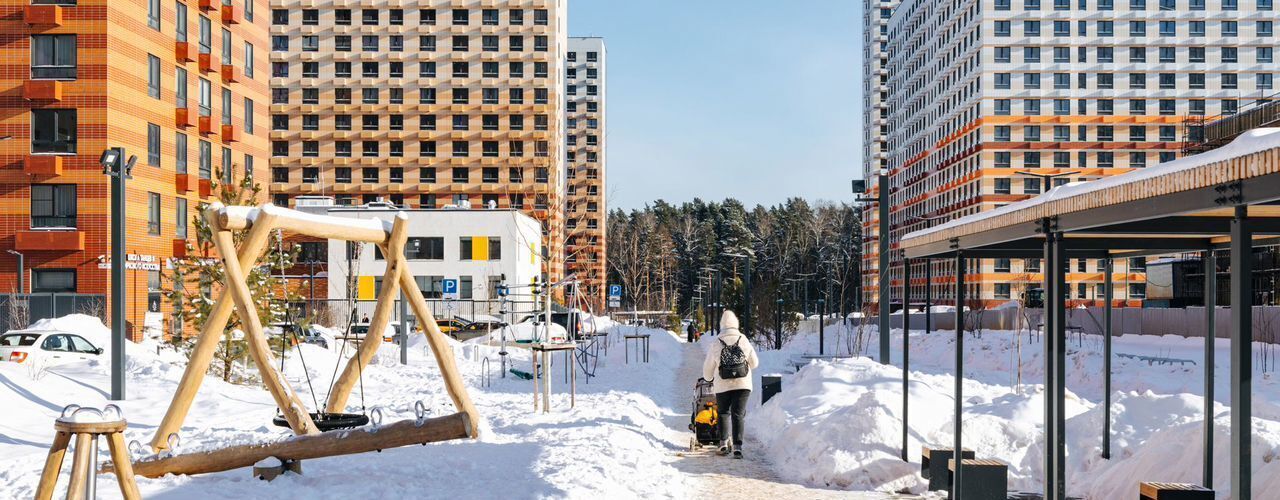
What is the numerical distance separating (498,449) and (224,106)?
3599 cm

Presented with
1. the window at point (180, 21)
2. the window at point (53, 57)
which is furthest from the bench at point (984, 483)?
the window at point (180, 21)

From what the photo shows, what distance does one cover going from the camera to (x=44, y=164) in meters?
35.2

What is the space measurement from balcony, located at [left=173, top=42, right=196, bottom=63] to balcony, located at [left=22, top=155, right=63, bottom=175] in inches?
236

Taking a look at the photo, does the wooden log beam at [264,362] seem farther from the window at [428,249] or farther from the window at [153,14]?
the window at [428,249]

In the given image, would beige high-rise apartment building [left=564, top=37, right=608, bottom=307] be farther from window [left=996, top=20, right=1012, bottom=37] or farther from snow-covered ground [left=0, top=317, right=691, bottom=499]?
snow-covered ground [left=0, top=317, right=691, bottom=499]

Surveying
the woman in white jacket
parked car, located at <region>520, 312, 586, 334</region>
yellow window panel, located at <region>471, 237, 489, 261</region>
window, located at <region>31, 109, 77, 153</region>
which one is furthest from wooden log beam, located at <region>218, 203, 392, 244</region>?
yellow window panel, located at <region>471, 237, 489, 261</region>

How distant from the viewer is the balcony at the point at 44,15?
34.9 meters

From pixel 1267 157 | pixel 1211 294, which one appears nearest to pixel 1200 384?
pixel 1211 294

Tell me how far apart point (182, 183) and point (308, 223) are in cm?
3307

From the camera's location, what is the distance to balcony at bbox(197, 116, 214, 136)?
134 feet

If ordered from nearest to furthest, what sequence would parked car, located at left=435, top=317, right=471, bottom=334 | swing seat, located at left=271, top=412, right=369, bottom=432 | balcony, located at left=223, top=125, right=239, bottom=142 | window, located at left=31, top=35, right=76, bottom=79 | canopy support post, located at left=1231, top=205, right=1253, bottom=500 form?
canopy support post, located at left=1231, top=205, right=1253, bottom=500 < swing seat, located at left=271, top=412, right=369, bottom=432 < window, located at left=31, top=35, right=76, bottom=79 < balcony, located at left=223, top=125, right=239, bottom=142 < parked car, located at left=435, top=317, right=471, bottom=334

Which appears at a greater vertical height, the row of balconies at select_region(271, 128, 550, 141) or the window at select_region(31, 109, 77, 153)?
the row of balconies at select_region(271, 128, 550, 141)

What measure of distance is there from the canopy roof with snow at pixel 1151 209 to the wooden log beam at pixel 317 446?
451 centimetres

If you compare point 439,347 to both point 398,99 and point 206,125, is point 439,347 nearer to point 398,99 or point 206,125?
point 206,125
